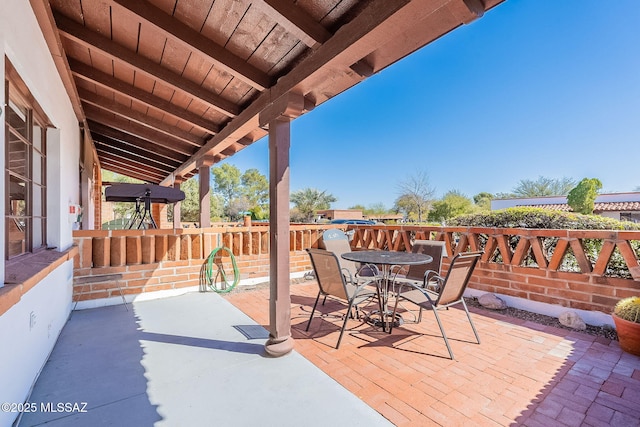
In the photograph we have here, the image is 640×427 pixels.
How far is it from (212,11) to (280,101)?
2.55 ft

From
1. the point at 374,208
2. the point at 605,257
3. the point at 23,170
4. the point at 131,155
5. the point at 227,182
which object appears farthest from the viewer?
the point at 374,208

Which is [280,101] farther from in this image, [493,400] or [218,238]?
[218,238]

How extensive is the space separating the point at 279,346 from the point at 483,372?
1.67 m

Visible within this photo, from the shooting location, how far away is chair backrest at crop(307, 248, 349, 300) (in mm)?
2773

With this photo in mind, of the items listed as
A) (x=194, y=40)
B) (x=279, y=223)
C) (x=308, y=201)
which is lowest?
(x=279, y=223)

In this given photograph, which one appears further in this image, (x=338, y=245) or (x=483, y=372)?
(x=338, y=245)

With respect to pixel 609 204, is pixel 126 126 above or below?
above

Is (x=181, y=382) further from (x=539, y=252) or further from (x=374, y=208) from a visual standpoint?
(x=374, y=208)

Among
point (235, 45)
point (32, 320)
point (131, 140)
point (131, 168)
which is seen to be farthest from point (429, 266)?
point (131, 168)

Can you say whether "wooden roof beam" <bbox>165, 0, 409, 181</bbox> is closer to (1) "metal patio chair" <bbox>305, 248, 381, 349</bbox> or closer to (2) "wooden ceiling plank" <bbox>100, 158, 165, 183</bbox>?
(1) "metal patio chair" <bbox>305, 248, 381, 349</bbox>

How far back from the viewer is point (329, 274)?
2924mm

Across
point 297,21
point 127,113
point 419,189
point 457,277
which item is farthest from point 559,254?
point 419,189

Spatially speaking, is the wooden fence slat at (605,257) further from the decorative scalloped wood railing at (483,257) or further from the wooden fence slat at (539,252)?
the wooden fence slat at (539,252)

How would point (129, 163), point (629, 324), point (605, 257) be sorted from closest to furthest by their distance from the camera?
1. point (629, 324)
2. point (605, 257)
3. point (129, 163)
